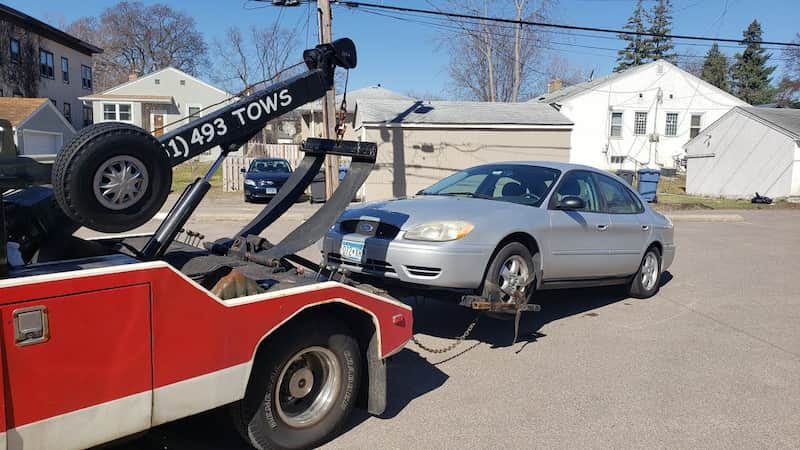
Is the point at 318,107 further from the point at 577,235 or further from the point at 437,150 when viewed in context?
the point at 577,235

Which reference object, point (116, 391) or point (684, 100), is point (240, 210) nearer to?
point (116, 391)

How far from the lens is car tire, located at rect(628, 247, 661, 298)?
7695 mm

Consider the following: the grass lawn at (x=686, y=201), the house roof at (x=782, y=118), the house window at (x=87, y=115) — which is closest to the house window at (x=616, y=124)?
the grass lawn at (x=686, y=201)

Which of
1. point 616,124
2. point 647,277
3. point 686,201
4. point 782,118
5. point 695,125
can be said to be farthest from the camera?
point 695,125

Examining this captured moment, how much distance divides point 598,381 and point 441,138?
16577mm

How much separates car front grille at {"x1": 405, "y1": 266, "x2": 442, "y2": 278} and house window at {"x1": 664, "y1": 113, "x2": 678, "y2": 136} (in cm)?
3381

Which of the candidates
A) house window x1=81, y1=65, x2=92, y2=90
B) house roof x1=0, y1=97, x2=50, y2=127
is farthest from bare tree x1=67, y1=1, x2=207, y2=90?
house roof x1=0, y1=97, x2=50, y2=127

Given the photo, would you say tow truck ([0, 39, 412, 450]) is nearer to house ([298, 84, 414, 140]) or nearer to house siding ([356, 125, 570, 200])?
house siding ([356, 125, 570, 200])

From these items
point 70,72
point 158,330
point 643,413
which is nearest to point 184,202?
point 158,330

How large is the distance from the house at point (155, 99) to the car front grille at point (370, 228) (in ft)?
120

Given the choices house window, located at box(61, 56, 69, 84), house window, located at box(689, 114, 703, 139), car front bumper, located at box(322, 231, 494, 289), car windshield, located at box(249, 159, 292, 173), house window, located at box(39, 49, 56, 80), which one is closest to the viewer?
car front bumper, located at box(322, 231, 494, 289)

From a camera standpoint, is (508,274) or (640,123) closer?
(508,274)

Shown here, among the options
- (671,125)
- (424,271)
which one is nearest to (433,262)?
(424,271)

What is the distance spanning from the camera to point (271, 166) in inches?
864
